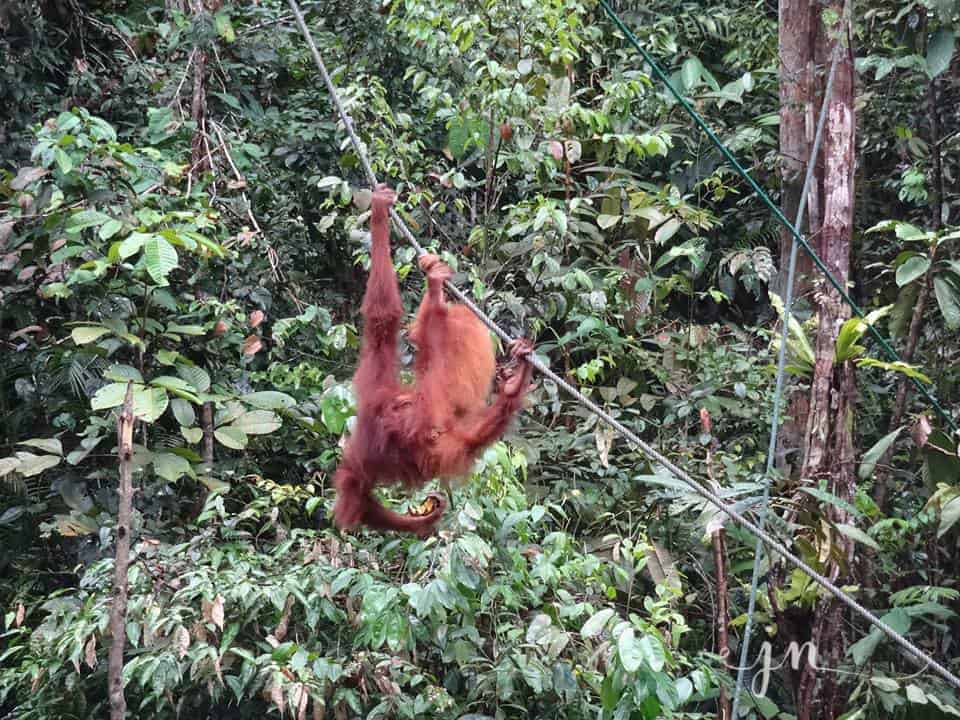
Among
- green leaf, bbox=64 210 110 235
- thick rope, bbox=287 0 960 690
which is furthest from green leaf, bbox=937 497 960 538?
green leaf, bbox=64 210 110 235

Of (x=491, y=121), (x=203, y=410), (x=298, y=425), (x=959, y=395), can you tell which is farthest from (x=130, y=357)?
(x=959, y=395)

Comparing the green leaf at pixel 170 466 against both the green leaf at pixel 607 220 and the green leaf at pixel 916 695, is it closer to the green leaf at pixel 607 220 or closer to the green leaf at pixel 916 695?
the green leaf at pixel 607 220

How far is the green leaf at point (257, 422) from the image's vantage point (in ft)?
13.8

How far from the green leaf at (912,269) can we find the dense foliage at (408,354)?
11 mm

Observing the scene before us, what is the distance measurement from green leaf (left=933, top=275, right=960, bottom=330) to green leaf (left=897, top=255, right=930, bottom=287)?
84 mm

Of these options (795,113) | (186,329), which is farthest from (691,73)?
(186,329)

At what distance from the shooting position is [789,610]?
170 inches

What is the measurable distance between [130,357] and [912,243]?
382 centimetres

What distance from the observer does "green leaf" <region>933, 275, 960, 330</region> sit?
13.3 ft

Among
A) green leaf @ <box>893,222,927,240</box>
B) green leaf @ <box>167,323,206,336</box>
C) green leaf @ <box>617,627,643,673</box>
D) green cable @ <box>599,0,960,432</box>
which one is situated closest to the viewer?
green leaf @ <box>617,627,643,673</box>

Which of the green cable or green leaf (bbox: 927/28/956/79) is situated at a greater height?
green leaf (bbox: 927/28/956/79)

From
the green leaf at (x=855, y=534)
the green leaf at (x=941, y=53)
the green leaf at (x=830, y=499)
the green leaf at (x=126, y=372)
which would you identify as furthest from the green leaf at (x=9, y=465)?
the green leaf at (x=941, y=53)

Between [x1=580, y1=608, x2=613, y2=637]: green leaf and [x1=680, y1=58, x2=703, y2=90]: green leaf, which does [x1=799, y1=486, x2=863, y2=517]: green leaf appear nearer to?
[x1=580, y1=608, x2=613, y2=637]: green leaf

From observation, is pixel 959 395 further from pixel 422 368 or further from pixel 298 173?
pixel 298 173
